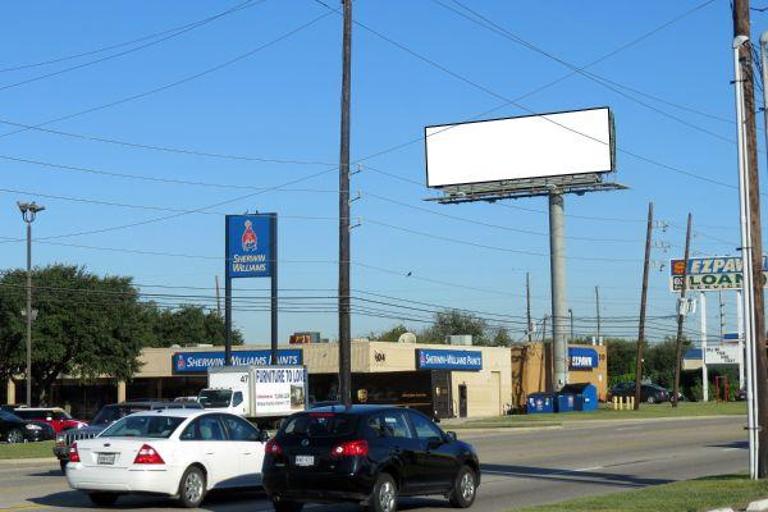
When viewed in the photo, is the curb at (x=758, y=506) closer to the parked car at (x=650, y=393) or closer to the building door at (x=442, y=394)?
the building door at (x=442, y=394)

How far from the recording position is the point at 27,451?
113 feet

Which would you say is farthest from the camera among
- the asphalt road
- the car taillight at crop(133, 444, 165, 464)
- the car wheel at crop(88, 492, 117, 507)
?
the asphalt road

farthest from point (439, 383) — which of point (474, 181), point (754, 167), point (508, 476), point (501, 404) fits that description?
point (754, 167)

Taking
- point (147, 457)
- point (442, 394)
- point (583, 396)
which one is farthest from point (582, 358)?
point (147, 457)

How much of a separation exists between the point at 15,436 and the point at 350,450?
105 feet

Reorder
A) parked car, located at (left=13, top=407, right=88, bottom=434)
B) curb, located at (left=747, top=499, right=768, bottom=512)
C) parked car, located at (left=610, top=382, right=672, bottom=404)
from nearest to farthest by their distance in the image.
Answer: curb, located at (left=747, top=499, right=768, bottom=512)
parked car, located at (left=13, top=407, right=88, bottom=434)
parked car, located at (left=610, top=382, right=672, bottom=404)

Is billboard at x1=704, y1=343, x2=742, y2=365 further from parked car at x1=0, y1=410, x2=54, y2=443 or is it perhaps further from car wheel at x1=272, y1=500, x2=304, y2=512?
car wheel at x1=272, y1=500, x2=304, y2=512

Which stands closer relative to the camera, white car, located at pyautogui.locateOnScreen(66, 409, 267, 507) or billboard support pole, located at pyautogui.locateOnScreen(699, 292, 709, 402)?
white car, located at pyautogui.locateOnScreen(66, 409, 267, 507)

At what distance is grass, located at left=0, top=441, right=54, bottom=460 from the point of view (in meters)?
32.6

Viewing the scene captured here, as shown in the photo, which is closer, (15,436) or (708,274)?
(15,436)

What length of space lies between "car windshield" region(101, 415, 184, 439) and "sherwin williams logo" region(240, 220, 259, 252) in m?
33.9

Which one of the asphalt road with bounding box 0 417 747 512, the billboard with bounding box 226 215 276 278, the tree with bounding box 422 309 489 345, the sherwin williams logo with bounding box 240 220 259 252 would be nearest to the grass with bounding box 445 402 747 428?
the billboard with bounding box 226 215 276 278

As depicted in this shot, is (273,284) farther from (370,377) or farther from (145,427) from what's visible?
(145,427)

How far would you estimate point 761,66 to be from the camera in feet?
68.5
